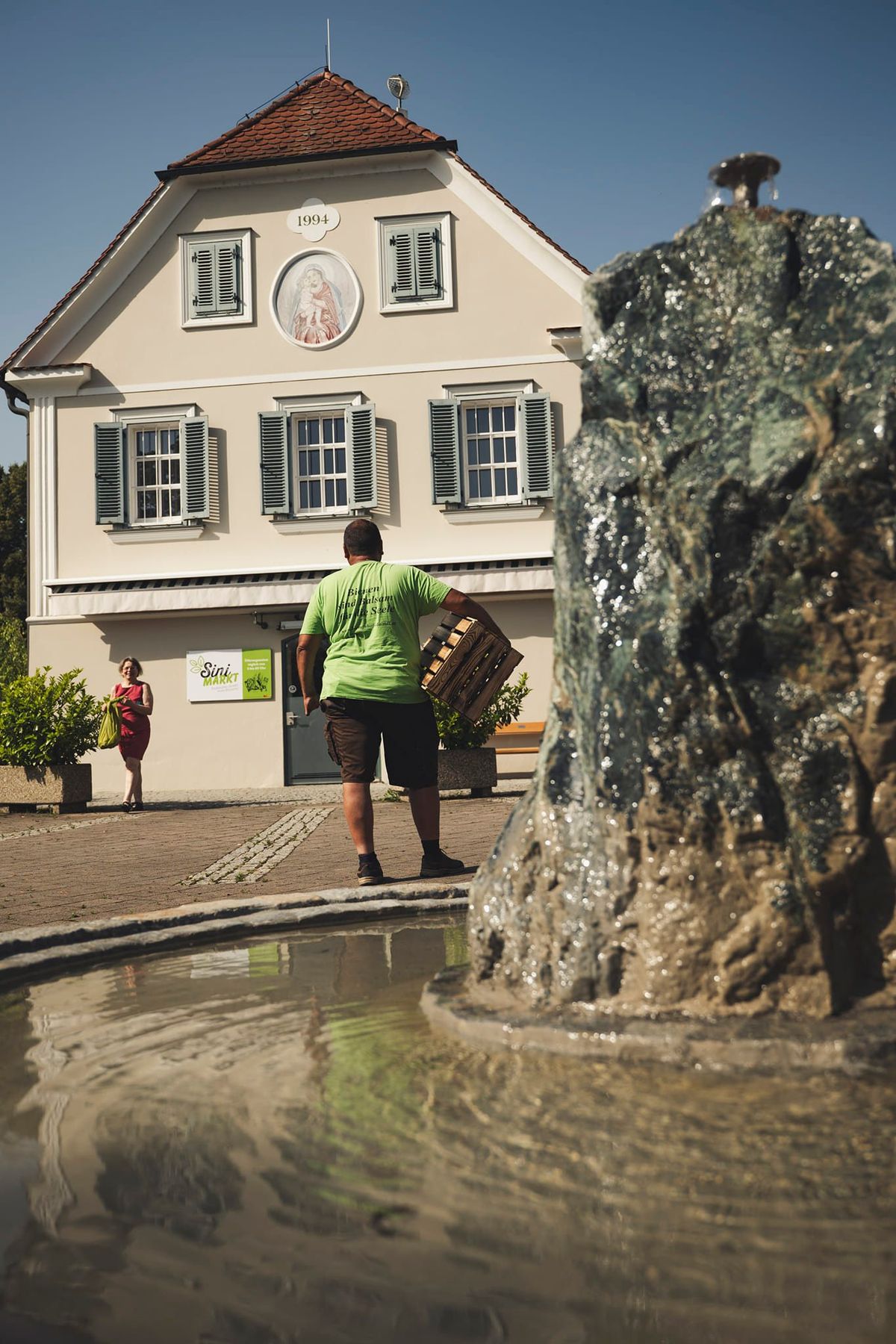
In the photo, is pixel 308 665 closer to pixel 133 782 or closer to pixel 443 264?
pixel 133 782

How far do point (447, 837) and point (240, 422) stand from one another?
43.7 feet

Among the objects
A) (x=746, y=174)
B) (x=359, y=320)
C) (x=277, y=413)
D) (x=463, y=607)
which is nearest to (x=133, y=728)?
(x=277, y=413)

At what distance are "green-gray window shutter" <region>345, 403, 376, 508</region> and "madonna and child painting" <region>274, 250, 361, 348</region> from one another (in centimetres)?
146

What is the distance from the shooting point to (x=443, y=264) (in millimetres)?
20562

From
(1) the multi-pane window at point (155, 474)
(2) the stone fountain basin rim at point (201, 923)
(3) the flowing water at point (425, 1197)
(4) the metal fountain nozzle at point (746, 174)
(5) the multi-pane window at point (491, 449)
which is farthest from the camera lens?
(1) the multi-pane window at point (155, 474)

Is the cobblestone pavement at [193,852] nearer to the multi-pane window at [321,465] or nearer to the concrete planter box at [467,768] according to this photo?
the concrete planter box at [467,768]

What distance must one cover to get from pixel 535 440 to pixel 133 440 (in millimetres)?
6793

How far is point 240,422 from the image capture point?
2102 cm

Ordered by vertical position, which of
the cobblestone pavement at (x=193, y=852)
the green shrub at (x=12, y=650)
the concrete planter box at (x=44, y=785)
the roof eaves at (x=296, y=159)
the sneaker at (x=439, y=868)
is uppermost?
the roof eaves at (x=296, y=159)

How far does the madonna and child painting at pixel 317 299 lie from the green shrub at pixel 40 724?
856cm

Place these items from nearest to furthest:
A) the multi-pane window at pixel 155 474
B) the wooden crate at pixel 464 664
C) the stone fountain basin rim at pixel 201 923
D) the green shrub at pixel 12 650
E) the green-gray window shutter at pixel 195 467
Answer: the stone fountain basin rim at pixel 201 923 → the wooden crate at pixel 464 664 → the green-gray window shutter at pixel 195 467 → the multi-pane window at pixel 155 474 → the green shrub at pixel 12 650

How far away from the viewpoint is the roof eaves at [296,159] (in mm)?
A: 20266

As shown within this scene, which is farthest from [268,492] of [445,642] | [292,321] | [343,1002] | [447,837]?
[343,1002]

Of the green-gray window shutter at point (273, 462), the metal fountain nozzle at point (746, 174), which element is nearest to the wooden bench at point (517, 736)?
the green-gray window shutter at point (273, 462)
